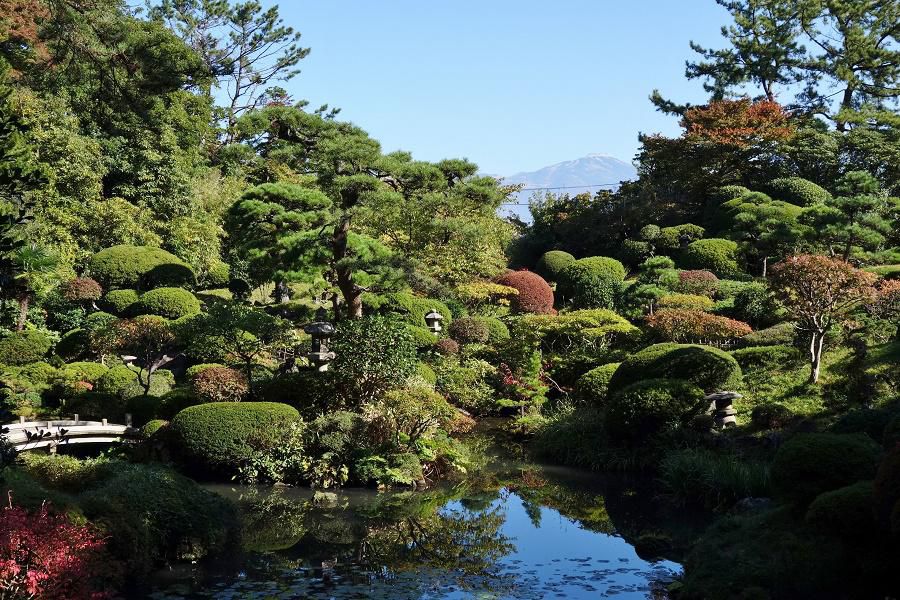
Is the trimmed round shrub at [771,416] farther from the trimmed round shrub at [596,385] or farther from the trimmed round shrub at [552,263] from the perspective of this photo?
the trimmed round shrub at [552,263]

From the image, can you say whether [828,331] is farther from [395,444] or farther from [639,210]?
[639,210]

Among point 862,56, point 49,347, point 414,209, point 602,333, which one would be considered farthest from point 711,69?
point 49,347

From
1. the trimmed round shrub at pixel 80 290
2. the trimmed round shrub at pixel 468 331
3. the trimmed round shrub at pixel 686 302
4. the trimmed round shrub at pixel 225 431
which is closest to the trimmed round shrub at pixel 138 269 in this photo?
the trimmed round shrub at pixel 80 290

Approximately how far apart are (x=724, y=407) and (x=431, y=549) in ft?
19.3

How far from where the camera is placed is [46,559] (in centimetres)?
672

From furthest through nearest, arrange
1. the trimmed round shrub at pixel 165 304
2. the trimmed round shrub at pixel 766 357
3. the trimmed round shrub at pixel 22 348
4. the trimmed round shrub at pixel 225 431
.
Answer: the trimmed round shrub at pixel 165 304
the trimmed round shrub at pixel 22 348
the trimmed round shrub at pixel 766 357
the trimmed round shrub at pixel 225 431

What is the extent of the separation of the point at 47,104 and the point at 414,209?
11476mm

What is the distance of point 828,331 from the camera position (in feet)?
50.0

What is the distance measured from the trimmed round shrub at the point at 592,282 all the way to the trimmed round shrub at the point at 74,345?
468 inches

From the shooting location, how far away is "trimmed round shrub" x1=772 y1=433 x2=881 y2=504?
7.47 meters

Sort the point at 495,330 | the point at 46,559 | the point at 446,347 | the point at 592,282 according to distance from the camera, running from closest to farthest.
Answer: the point at 46,559
the point at 446,347
the point at 495,330
the point at 592,282

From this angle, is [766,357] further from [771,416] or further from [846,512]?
[846,512]

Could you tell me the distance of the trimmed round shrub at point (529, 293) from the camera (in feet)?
72.8

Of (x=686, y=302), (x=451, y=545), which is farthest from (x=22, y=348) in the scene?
(x=686, y=302)
